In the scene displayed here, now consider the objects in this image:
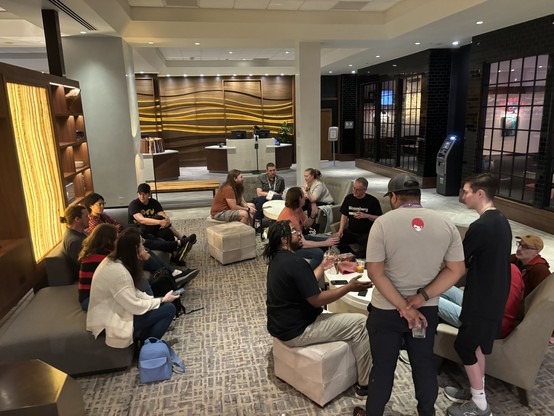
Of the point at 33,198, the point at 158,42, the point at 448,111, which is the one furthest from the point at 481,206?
the point at 448,111

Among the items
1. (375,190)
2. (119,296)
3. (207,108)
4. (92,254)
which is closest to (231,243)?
(92,254)

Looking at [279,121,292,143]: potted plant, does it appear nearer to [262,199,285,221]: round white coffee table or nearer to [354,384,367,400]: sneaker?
[262,199,285,221]: round white coffee table

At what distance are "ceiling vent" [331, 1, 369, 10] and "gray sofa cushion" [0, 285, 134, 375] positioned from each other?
6.48m

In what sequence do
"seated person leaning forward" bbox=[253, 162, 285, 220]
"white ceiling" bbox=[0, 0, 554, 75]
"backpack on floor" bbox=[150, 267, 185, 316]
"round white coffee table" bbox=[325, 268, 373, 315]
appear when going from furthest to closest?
1. "seated person leaning forward" bbox=[253, 162, 285, 220]
2. "white ceiling" bbox=[0, 0, 554, 75]
3. "backpack on floor" bbox=[150, 267, 185, 316]
4. "round white coffee table" bbox=[325, 268, 373, 315]

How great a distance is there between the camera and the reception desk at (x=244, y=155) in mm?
13148

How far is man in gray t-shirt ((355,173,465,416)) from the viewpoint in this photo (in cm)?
212

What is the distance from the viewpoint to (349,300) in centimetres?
319

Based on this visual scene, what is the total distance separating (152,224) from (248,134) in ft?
30.2

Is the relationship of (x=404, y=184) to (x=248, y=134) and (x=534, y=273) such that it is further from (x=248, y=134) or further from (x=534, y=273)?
(x=248, y=134)

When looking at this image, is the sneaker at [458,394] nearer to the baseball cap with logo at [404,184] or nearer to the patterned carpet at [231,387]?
the patterned carpet at [231,387]

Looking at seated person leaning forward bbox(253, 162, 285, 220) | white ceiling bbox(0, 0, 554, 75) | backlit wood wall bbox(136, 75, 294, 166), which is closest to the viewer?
white ceiling bbox(0, 0, 554, 75)

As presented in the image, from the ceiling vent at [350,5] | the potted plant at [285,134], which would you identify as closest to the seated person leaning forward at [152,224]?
the ceiling vent at [350,5]

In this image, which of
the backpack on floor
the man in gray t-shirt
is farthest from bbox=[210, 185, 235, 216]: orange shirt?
the man in gray t-shirt

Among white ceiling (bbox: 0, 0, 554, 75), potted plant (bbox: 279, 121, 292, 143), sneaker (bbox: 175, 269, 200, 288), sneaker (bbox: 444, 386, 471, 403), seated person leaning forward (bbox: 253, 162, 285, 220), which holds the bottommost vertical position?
sneaker (bbox: 444, 386, 471, 403)
